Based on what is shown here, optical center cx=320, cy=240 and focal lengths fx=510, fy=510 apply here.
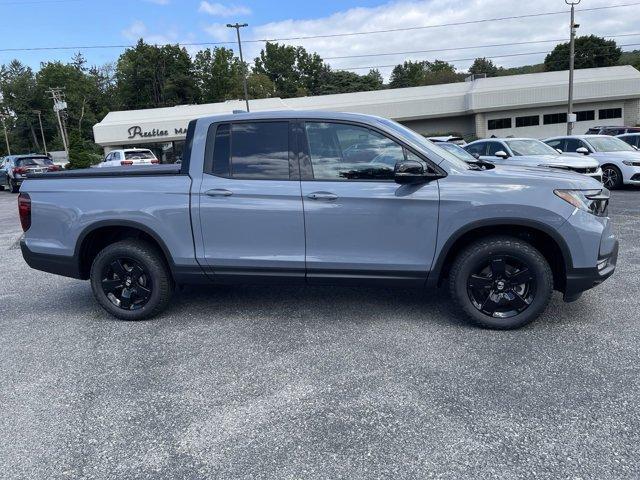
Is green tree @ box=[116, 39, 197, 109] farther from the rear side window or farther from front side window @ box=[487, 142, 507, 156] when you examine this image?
the rear side window

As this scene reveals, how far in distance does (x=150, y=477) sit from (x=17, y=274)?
5.64 metres

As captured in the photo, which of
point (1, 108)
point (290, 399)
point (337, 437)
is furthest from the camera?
point (1, 108)

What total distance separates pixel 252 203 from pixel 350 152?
37.3 inches

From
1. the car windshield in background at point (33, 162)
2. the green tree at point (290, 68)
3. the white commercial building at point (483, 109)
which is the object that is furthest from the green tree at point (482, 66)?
the car windshield in background at point (33, 162)

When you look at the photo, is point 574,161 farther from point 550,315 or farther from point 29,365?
point 29,365

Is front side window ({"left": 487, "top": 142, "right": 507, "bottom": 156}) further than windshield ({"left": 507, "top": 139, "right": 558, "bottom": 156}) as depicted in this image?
Yes

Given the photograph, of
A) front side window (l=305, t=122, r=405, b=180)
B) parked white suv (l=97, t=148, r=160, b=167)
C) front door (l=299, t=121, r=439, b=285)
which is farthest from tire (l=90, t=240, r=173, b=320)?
parked white suv (l=97, t=148, r=160, b=167)

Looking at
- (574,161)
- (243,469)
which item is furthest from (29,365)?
(574,161)

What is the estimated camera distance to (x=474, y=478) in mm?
2529

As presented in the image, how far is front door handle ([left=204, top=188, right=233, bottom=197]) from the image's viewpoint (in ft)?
14.5

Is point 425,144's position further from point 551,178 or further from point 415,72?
point 415,72

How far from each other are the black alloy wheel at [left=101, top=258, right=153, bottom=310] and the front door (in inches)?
64.8

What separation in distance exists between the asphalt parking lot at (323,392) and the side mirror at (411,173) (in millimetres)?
1278

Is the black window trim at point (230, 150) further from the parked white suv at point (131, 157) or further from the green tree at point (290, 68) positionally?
the green tree at point (290, 68)
